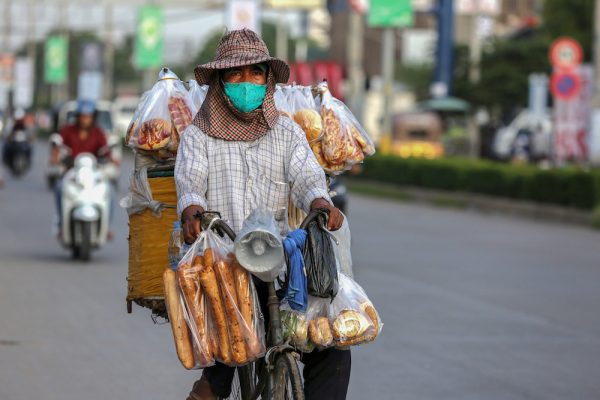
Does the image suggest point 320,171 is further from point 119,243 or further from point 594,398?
point 119,243

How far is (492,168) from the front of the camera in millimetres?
28266

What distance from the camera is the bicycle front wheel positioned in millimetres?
5188

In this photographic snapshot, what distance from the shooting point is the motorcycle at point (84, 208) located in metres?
14.9

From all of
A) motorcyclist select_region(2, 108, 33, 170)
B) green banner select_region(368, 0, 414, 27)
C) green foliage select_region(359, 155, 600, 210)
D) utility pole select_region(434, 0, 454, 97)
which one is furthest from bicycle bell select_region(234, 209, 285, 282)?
utility pole select_region(434, 0, 454, 97)

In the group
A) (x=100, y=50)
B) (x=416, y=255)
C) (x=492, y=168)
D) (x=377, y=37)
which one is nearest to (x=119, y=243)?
(x=416, y=255)

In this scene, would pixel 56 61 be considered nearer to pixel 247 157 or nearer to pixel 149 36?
pixel 149 36

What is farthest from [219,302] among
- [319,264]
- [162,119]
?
[162,119]

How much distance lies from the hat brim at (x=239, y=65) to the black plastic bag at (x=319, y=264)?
0.70 meters

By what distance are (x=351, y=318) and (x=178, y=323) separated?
Result: 0.64 metres

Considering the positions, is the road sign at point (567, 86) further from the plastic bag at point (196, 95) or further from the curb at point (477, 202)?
the plastic bag at point (196, 95)

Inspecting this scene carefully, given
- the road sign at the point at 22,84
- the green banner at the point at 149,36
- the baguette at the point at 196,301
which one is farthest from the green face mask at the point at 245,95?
the road sign at the point at 22,84

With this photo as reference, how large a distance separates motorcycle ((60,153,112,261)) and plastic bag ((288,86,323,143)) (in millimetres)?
8184

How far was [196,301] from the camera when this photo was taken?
5.34 m

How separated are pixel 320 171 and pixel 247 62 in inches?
19.9
